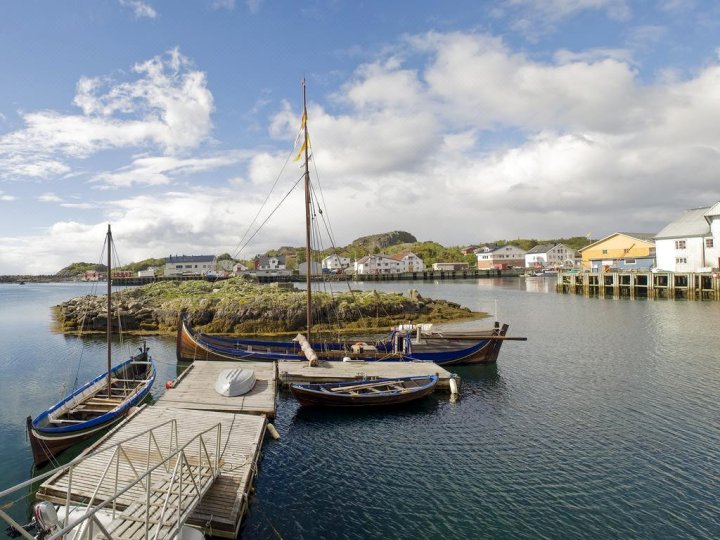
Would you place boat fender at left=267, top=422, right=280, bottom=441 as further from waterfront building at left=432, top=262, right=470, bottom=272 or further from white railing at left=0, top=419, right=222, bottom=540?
waterfront building at left=432, top=262, right=470, bottom=272

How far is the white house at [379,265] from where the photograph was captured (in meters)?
177

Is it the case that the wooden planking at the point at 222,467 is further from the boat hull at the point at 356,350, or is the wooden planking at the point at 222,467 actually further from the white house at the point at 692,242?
the white house at the point at 692,242

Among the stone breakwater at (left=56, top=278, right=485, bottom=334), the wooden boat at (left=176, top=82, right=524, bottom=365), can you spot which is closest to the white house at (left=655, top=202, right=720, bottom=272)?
the stone breakwater at (left=56, top=278, right=485, bottom=334)

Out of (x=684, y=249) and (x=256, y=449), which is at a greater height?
(x=684, y=249)

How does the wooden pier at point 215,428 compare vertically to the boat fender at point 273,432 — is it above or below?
above

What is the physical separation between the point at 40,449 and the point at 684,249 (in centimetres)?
9868

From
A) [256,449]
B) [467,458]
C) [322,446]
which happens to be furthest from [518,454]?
[256,449]

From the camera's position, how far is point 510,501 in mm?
15289

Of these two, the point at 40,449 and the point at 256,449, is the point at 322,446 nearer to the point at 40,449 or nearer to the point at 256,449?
the point at 256,449

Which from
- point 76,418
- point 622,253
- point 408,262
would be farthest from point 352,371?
point 408,262

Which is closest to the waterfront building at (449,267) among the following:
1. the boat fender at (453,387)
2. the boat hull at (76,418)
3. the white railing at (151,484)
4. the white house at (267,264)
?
the white house at (267,264)

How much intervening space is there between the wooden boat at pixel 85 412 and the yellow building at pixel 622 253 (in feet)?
334

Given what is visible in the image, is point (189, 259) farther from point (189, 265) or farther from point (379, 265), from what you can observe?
point (379, 265)

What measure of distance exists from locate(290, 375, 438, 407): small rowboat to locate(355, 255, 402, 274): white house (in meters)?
150
